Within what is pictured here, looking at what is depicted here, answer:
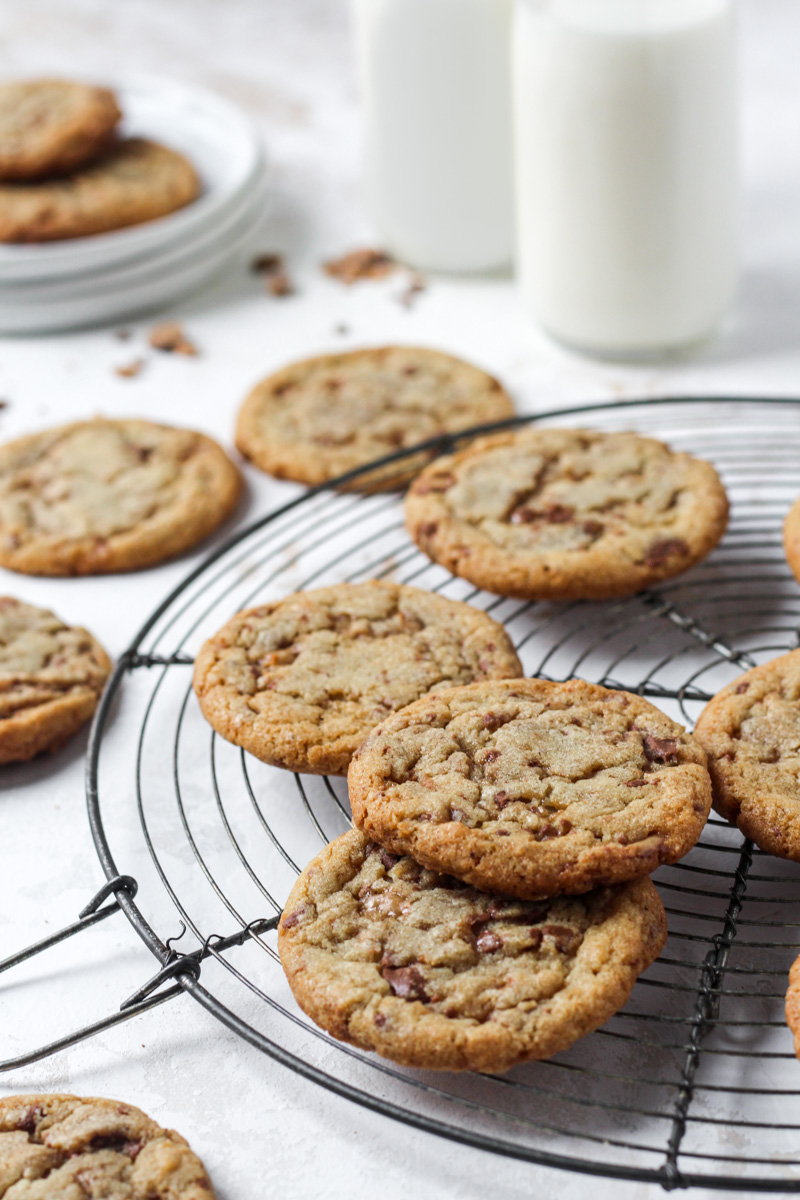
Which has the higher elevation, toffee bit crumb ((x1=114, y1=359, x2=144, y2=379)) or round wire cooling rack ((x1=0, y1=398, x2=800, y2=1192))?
toffee bit crumb ((x1=114, y1=359, x2=144, y2=379))

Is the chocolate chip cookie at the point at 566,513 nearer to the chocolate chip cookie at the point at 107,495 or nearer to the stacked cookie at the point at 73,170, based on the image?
the chocolate chip cookie at the point at 107,495

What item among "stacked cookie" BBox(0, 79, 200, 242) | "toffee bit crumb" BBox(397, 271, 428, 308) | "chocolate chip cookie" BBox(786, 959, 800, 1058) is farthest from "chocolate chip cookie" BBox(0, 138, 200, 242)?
"chocolate chip cookie" BBox(786, 959, 800, 1058)

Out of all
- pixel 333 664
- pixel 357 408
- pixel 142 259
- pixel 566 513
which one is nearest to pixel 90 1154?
pixel 333 664

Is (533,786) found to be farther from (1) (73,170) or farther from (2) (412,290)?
(1) (73,170)

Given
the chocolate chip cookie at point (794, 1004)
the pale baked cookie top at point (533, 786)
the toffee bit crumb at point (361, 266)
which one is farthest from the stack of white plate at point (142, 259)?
the chocolate chip cookie at point (794, 1004)

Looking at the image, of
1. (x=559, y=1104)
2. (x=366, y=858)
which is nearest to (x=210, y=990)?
(x=366, y=858)

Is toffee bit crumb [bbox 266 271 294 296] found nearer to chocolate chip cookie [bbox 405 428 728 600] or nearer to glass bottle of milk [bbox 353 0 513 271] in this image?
glass bottle of milk [bbox 353 0 513 271]
